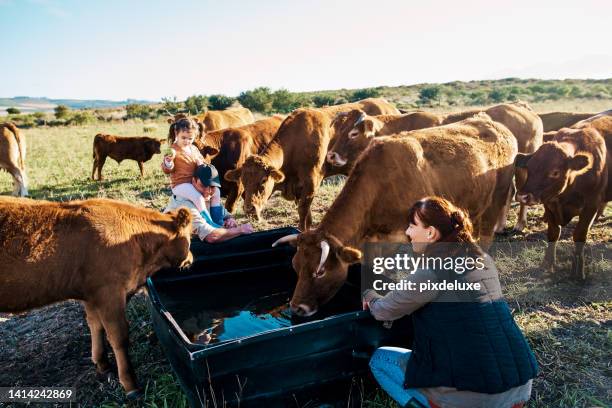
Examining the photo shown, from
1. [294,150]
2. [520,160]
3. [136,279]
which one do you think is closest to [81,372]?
[136,279]

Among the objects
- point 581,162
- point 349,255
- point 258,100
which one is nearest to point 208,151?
point 349,255

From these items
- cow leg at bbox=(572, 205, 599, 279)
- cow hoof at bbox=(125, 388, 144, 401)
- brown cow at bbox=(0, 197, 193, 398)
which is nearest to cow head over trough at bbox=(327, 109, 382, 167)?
cow leg at bbox=(572, 205, 599, 279)

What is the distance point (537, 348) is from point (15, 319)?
18.0 ft

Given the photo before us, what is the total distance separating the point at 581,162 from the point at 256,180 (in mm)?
4385

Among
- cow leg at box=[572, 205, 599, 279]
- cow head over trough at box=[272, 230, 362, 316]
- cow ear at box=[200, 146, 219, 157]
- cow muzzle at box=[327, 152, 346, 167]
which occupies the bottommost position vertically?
cow leg at box=[572, 205, 599, 279]

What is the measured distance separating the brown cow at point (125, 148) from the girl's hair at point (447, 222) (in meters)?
12.0

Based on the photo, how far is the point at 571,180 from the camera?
20.2ft

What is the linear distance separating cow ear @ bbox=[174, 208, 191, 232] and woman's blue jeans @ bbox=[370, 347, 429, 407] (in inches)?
76.9

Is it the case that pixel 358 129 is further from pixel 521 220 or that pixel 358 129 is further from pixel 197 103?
pixel 197 103

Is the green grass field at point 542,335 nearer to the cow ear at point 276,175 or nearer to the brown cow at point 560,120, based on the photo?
the cow ear at point 276,175

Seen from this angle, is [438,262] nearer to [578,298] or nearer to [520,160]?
[578,298]

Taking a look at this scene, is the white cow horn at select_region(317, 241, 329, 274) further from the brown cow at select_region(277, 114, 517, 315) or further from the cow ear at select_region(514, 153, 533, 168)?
the cow ear at select_region(514, 153, 533, 168)

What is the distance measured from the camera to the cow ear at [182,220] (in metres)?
4.21

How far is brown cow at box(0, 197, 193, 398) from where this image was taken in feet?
11.5
